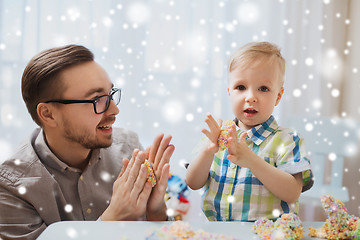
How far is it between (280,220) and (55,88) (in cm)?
82

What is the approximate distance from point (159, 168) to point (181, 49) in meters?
1.74

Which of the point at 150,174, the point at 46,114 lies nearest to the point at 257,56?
the point at 150,174

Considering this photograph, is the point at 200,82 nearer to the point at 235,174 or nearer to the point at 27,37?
the point at 27,37

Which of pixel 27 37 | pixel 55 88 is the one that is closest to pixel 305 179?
pixel 55 88

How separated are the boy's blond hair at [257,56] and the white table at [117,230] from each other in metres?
0.44

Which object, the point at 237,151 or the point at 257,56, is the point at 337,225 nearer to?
the point at 237,151

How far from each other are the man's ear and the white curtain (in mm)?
1390

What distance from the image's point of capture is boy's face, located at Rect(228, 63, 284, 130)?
1.03 m

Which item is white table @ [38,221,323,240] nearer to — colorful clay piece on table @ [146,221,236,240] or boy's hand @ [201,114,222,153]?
colorful clay piece on table @ [146,221,236,240]

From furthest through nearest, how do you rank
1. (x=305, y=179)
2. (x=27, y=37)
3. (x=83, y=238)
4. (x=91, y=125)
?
(x=27, y=37), (x=91, y=125), (x=305, y=179), (x=83, y=238)

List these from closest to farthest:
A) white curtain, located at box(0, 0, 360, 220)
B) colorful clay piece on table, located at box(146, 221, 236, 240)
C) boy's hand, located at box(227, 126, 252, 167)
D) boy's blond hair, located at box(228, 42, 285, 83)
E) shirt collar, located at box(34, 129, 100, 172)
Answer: colorful clay piece on table, located at box(146, 221, 236, 240), boy's hand, located at box(227, 126, 252, 167), boy's blond hair, located at box(228, 42, 285, 83), shirt collar, located at box(34, 129, 100, 172), white curtain, located at box(0, 0, 360, 220)

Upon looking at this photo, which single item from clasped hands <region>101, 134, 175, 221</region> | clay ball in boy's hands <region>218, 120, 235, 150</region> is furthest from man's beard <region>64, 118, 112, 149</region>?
clay ball in boy's hands <region>218, 120, 235, 150</region>

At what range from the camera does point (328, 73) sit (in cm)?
273

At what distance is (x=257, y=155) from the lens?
3.25ft
